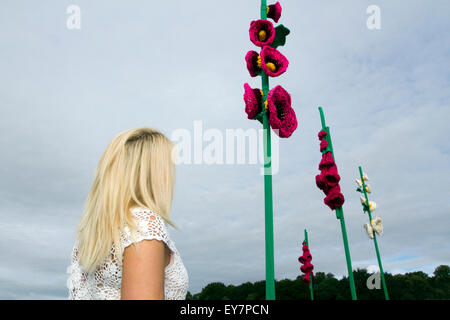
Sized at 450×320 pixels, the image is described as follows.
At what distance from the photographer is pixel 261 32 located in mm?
5055

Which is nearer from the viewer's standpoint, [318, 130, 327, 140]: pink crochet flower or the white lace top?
the white lace top

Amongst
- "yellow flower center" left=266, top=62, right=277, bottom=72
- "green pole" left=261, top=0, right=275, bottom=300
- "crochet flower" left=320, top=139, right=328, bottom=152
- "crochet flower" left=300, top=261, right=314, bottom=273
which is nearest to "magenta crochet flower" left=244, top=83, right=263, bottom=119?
"green pole" left=261, top=0, right=275, bottom=300

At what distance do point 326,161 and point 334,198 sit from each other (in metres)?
0.91

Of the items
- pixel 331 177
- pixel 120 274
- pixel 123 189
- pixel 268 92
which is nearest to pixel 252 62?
pixel 268 92

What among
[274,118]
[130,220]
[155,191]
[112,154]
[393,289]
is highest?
[393,289]

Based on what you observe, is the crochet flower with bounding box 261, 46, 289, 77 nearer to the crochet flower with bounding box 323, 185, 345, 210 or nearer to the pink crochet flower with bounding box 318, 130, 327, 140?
the crochet flower with bounding box 323, 185, 345, 210

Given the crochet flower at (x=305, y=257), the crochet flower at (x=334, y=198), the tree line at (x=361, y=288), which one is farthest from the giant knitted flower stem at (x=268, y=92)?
the tree line at (x=361, y=288)

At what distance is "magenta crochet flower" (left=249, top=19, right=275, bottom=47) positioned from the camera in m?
4.99

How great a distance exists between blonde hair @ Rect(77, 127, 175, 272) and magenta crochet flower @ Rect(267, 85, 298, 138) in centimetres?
255

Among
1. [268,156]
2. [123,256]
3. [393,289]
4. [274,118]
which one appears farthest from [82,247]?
[393,289]
